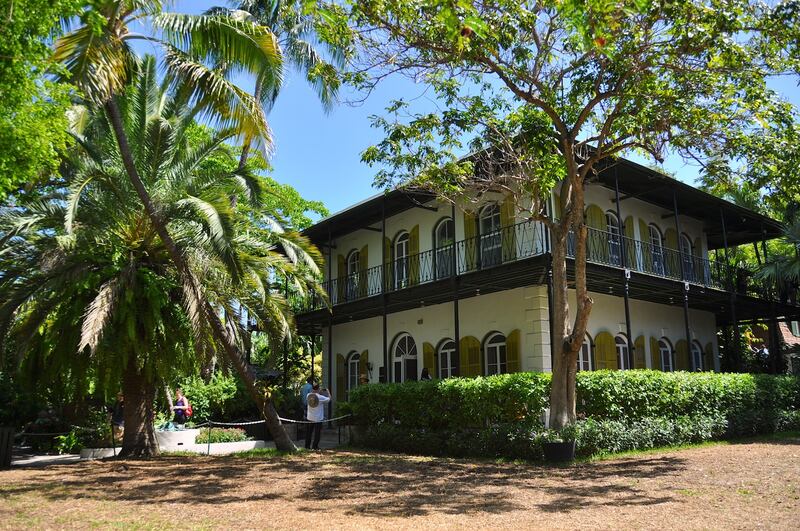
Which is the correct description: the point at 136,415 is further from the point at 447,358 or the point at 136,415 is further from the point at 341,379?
the point at 341,379

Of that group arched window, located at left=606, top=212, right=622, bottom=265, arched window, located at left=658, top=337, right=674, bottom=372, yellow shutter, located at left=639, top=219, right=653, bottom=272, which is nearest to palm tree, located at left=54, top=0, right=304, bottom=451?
arched window, located at left=606, top=212, right=622, bottom=265

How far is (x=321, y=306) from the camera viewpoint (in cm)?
2044

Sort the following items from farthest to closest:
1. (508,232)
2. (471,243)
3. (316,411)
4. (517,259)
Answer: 1. (471,243)
2. (508,232)
3. (517,259)
4. (316,411)

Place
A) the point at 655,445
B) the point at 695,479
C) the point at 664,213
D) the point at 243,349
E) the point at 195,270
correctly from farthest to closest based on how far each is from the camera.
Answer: the point at 664,213 → the point at 243,349 → the point at 655,445 → the point at 195,270 → the point at 695,479

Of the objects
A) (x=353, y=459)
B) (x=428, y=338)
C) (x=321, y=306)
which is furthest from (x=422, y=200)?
(x=353, y=459)

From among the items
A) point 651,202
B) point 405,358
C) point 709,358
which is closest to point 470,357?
point 405,358

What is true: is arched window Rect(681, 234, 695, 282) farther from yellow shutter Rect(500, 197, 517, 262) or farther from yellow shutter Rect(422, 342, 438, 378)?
yellow shutter Rect(422, 342, 438, 378)

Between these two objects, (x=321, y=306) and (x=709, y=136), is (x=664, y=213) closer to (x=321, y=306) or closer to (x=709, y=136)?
(x=709, y=136)

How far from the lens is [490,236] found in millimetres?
16250

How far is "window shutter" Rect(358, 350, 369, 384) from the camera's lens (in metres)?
20.1

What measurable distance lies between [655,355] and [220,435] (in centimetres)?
1177

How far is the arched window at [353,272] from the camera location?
66.8 ft

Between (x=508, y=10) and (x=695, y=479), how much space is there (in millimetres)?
7090

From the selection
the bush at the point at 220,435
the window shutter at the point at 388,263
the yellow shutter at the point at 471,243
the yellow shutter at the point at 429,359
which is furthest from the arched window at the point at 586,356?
the bush at the point at 220,435
